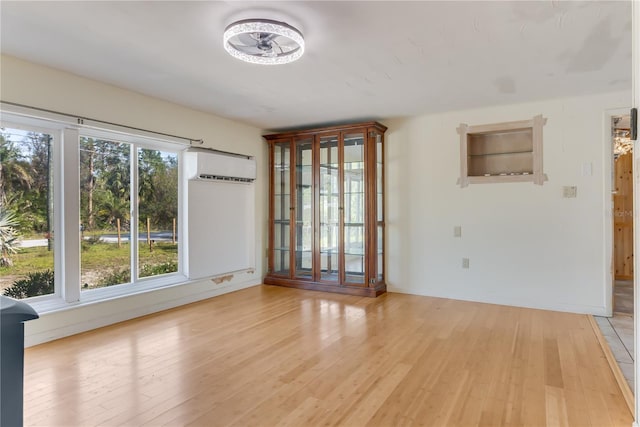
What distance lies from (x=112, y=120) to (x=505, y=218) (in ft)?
14.8

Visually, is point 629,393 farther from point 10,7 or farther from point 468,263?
point 10,7

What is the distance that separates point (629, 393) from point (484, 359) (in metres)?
0.85

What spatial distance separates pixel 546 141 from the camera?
4.20 m

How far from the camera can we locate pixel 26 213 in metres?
3.20

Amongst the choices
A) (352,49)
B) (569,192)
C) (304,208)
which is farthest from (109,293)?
(569,192)

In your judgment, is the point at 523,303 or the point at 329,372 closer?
the point at 329,372

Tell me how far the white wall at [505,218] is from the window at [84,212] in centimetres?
299

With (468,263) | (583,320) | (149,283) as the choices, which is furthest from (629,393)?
(149,283)

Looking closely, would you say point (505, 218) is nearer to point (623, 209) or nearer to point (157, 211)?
point (623, 209)

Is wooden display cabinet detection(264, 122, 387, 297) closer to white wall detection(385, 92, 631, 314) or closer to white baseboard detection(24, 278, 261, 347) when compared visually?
white wall detection(385, 92, 631, 314)

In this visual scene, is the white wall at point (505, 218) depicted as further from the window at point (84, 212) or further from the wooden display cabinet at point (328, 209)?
the window at point (84, 212)

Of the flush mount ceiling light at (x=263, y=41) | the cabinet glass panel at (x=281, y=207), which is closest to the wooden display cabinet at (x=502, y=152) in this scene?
the cabinet glass panel at (x=281, y=207)

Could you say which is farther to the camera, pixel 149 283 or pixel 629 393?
pixel 149 283

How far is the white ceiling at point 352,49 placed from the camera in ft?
7.43
